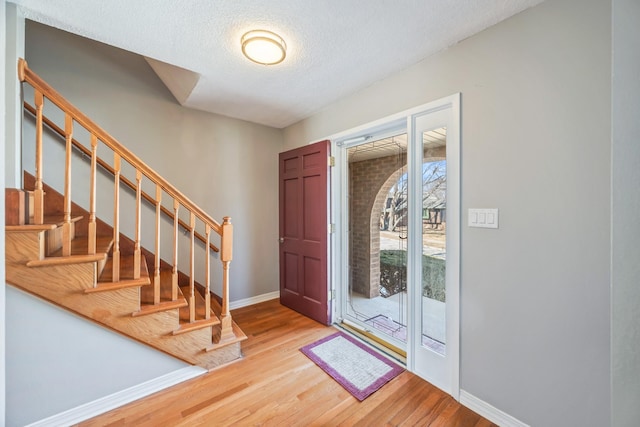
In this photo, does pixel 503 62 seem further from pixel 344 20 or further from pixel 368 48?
pixel 344 20

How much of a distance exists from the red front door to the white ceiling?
86cm

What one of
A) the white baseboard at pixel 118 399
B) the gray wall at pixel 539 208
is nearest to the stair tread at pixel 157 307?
the white baseboard at pixel 118 399

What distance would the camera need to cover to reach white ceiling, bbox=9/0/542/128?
4.47ft

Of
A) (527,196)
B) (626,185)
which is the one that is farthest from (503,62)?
(626,185)

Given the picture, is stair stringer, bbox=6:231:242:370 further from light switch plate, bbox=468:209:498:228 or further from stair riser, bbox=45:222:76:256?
light switch plate, bbox=468:209:498:228

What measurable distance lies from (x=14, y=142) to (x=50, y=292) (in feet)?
2.88

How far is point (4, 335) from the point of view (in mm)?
1222

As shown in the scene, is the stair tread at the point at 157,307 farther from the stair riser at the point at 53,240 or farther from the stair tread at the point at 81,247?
the stair riser at the point at 53,240

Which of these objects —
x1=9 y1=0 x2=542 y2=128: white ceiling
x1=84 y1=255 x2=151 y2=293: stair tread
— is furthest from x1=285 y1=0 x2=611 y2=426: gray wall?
x1=84 y1=255 x2=151 y2=293: stair tread

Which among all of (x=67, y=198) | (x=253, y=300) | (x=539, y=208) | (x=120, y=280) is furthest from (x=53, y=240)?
(x=539, y=208)

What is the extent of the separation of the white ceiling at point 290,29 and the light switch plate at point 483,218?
3.66 feet

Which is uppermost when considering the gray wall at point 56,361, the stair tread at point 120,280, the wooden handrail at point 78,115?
the wooden handrail at point 78,115

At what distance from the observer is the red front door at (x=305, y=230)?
261cm

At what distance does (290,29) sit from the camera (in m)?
1.53
